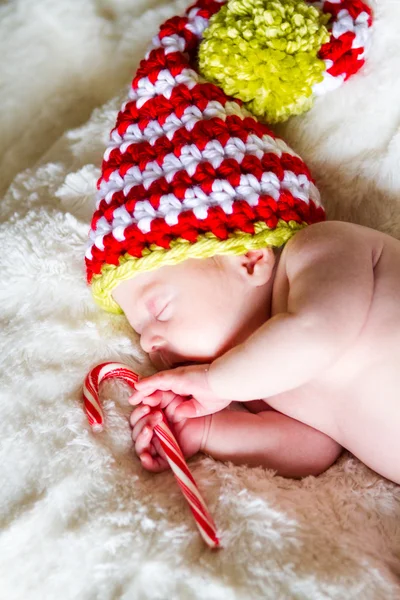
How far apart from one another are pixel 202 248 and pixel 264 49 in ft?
1.16

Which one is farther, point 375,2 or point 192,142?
point 375,2

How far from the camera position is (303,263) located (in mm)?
986

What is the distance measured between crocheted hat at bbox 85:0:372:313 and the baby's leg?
277 millimetres

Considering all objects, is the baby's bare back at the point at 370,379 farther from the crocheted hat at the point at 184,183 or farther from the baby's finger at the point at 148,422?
the baby's finger at the point at 148,422

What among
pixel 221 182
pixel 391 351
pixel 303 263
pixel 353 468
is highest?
pixel 221 182

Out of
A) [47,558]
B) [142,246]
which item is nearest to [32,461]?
[47,558]

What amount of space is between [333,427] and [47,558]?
475 millimetres

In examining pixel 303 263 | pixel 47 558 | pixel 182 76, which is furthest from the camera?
pixel 182 76

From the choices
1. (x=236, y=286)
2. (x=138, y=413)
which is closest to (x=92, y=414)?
(x=138, y=413)

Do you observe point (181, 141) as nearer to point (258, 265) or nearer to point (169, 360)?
point (258, 265)

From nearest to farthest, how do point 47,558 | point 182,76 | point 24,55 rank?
point 47,558 < point 182,76 < point 24,55

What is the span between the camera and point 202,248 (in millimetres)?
988

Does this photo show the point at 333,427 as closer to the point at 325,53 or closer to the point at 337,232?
the point at 337,232

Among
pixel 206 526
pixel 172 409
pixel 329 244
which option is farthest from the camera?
pixel 172 409
